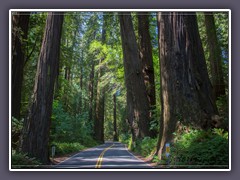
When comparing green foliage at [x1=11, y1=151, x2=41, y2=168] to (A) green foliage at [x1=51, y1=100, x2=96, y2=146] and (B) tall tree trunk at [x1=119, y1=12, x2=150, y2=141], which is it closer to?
(A) green foliage at [x1=51, y1=100, x2=96, y2=146]

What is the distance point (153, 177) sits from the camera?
26.5ft

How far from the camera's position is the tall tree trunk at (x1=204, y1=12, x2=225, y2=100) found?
34.2ft

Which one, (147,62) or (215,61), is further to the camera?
(147,62)

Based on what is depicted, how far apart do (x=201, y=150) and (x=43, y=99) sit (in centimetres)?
525

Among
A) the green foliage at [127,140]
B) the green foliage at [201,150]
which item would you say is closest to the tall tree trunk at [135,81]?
the green foliage at [127,140]

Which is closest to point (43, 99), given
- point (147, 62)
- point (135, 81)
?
point (135, 81)

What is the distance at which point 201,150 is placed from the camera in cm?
880

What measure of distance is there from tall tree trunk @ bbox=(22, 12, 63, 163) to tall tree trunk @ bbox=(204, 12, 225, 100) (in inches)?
197

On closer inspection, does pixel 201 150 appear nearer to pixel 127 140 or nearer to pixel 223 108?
pixel 223 108

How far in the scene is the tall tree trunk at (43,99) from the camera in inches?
420

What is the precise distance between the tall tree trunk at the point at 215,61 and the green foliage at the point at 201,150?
59.1 inches

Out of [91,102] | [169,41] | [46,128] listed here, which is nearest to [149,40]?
[169,41]
